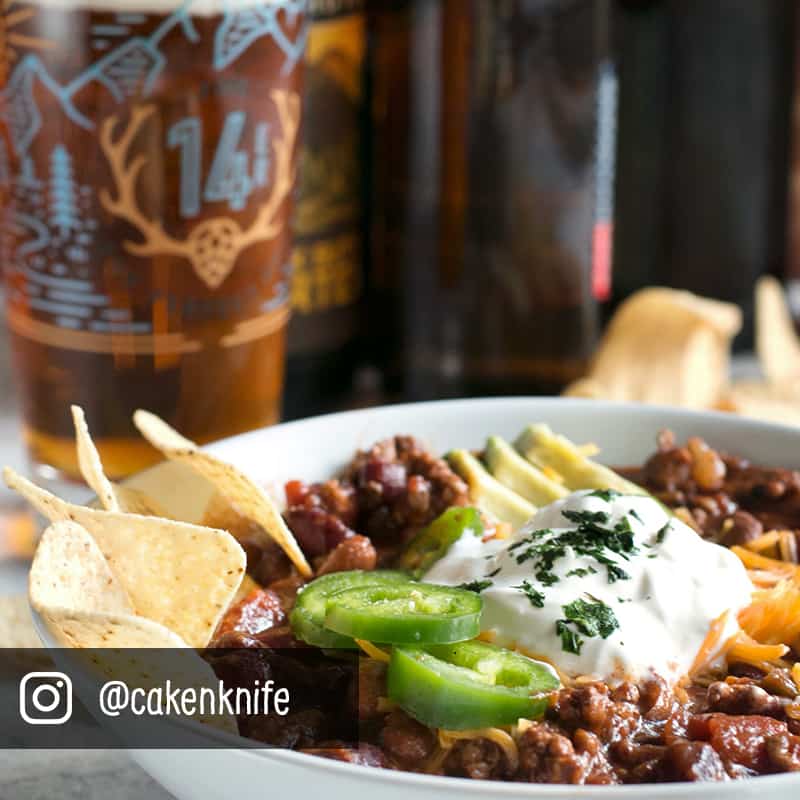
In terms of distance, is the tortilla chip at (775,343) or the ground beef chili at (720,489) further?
the tortilla chip at (775,343)

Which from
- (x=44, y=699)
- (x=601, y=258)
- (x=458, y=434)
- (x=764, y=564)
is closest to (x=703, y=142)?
(x=601, y=258)

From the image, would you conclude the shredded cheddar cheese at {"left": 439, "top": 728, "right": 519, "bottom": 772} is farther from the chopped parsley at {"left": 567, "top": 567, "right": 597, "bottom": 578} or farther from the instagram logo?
the instagram logo

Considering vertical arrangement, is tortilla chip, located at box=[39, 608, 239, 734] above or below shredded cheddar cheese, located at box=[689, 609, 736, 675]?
above

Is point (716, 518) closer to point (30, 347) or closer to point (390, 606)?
point (390, 606)

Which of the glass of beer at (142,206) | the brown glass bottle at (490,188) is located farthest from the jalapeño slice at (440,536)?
the brown glass bottle at (490,188)

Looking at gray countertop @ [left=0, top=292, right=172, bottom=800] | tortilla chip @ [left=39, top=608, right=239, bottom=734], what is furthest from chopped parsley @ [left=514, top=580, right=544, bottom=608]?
gray countertop @ [left=0, top=292, right=172, bottom=800]

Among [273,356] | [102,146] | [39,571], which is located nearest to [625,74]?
[273,356]

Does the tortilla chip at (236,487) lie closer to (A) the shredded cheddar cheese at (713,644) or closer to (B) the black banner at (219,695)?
(B) the black banner at (219,695)

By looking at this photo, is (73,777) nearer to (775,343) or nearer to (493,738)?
(493,738)
